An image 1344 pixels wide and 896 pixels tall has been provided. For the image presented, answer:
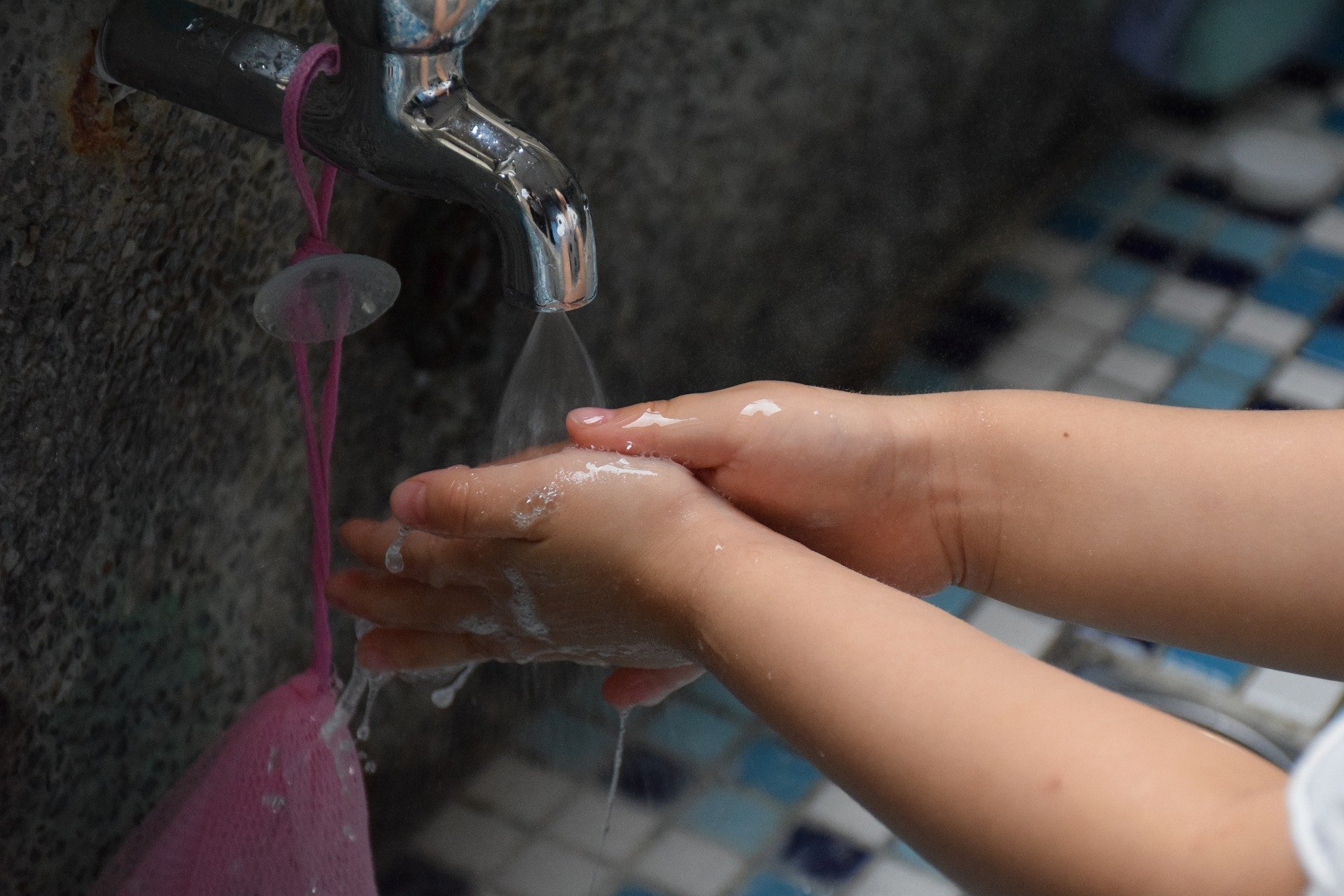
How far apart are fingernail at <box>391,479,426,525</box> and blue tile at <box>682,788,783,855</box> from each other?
283mm

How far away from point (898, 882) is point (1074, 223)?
0.47 m

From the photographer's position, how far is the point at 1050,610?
2.02ft

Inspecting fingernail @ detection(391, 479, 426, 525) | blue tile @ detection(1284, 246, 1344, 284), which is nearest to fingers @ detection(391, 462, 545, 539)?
fingernail @ detection(391, 479, 426, 525)

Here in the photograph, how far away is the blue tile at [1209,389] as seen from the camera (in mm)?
951

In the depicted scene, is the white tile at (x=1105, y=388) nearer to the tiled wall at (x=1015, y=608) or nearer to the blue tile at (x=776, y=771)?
the tiled wall at (x=1015, y=608)

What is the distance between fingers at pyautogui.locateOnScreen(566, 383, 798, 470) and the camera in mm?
583

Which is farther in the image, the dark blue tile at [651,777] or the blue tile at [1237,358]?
the blue tile at [1237,358]

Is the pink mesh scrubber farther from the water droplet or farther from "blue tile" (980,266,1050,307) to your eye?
"blue tile" (980,266,1050,307)

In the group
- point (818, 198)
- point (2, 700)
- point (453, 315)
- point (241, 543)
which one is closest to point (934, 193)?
point (818, 198)

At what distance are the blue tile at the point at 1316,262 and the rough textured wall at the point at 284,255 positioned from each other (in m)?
0.18

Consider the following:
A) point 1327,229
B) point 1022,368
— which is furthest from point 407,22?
point 1327,229

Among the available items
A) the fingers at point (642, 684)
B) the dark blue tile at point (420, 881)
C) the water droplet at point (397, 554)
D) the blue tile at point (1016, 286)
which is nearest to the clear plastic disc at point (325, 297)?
the water droplet at point (397, 554)

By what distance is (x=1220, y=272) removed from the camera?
100 cm

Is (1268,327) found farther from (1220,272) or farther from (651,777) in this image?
(651,777)
